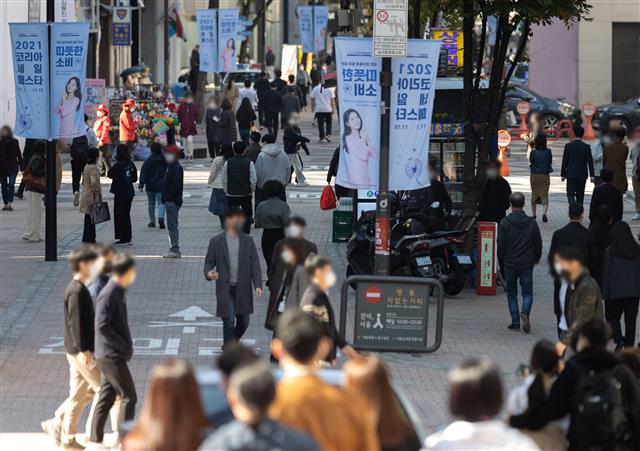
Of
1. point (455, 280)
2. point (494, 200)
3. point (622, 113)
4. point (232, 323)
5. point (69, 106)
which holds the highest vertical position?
point (69, 106)

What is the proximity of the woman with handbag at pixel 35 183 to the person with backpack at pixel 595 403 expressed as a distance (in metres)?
15.0

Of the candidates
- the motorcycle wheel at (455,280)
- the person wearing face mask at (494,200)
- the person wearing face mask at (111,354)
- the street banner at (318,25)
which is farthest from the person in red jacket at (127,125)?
the street banner at (318,25)

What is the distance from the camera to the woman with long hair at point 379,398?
7.02 meters

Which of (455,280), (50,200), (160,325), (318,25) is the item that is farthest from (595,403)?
(318,25)

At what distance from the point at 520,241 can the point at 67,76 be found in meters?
7.96

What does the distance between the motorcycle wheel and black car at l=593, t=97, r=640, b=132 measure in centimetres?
2721

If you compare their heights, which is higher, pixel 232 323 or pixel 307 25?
pixel 307 25

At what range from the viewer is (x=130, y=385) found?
36.6 feet

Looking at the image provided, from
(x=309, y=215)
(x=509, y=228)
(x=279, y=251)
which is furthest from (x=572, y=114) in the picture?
(x=279, y=251)

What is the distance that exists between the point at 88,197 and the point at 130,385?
1174cm

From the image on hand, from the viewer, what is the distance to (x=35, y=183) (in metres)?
22.8

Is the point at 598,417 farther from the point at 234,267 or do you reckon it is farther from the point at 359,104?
the point at 359,104

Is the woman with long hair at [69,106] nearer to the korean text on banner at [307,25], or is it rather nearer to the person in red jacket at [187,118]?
the person in red jacket at [187,118]

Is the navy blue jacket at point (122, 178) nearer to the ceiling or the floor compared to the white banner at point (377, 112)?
nearer to the floor
